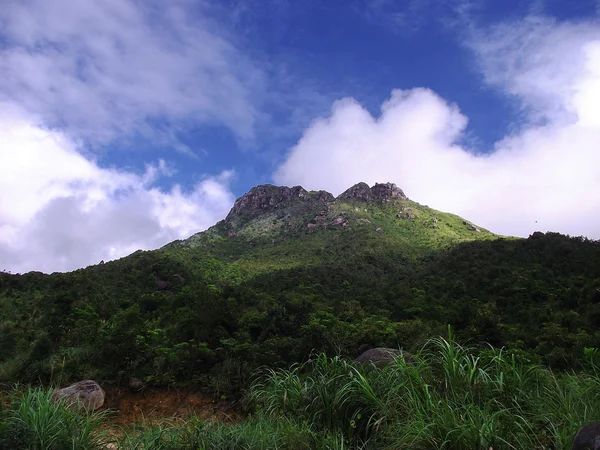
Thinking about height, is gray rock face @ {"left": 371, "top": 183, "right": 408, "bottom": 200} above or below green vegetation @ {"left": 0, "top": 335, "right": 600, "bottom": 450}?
above

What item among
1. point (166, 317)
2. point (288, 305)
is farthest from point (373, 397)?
point (166, 317)

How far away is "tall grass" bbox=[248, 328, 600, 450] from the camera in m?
3.14

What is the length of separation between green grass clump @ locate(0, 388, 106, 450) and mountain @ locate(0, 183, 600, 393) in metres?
3.04

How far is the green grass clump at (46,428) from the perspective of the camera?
3.63 m

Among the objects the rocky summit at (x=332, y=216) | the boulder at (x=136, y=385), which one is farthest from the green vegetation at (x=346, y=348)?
the rocky summit at (x=332, y=216)

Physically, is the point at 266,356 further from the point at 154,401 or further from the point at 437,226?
the point at 437,226

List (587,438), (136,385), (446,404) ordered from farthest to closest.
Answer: (136,385) → (446,404) → (587,438)

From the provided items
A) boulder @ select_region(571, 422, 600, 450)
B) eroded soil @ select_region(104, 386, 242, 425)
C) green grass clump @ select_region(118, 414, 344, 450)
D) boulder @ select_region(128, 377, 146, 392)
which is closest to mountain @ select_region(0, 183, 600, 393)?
boulder @ select_region(128, 377, 146, 392)

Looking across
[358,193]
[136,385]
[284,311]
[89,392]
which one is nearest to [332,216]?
[358,193]

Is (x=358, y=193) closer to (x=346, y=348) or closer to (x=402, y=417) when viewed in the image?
(x=346, y=348)

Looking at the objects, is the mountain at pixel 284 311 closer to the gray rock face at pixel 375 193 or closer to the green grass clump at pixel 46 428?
the green grass clump at pixel 46 428

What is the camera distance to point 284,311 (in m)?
14.5

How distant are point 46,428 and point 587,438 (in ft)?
15.7

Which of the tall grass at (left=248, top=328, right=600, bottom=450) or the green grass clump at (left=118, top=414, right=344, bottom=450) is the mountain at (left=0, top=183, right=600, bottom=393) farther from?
the green grass clump at (left=118, top=414, right=344, bottom=450)
